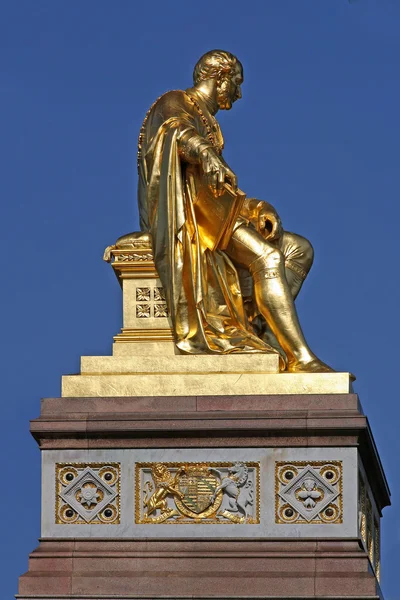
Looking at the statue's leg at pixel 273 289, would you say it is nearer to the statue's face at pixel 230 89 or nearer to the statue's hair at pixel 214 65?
the statue's face at pixel 230 89

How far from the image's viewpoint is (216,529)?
2288 cm

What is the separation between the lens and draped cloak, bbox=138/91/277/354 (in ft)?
78.6

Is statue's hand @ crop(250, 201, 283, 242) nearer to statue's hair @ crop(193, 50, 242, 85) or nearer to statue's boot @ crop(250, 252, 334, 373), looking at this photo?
statue's boot @ crop(250, 252, 334, 373)

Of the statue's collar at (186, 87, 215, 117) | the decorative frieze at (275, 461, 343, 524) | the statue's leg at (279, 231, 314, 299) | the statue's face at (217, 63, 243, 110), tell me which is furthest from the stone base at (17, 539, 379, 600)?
the statue's face at (217, 63, 243, 110)

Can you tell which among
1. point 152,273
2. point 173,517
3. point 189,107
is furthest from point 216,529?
point 189,107

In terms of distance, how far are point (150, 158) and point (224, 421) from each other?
3.16 meters

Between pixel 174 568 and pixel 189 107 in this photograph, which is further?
pixel 189 107

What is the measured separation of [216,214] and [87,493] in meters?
3.30

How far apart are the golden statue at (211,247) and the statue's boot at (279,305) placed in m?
0.01

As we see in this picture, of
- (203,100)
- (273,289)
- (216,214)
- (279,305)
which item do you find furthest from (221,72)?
(279,305)

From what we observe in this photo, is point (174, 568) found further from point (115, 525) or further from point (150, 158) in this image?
point (150, 158)

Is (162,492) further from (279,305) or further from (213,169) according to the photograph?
(213,169)

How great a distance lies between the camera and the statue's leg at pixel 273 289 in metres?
24.1

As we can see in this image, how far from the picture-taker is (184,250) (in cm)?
2419
